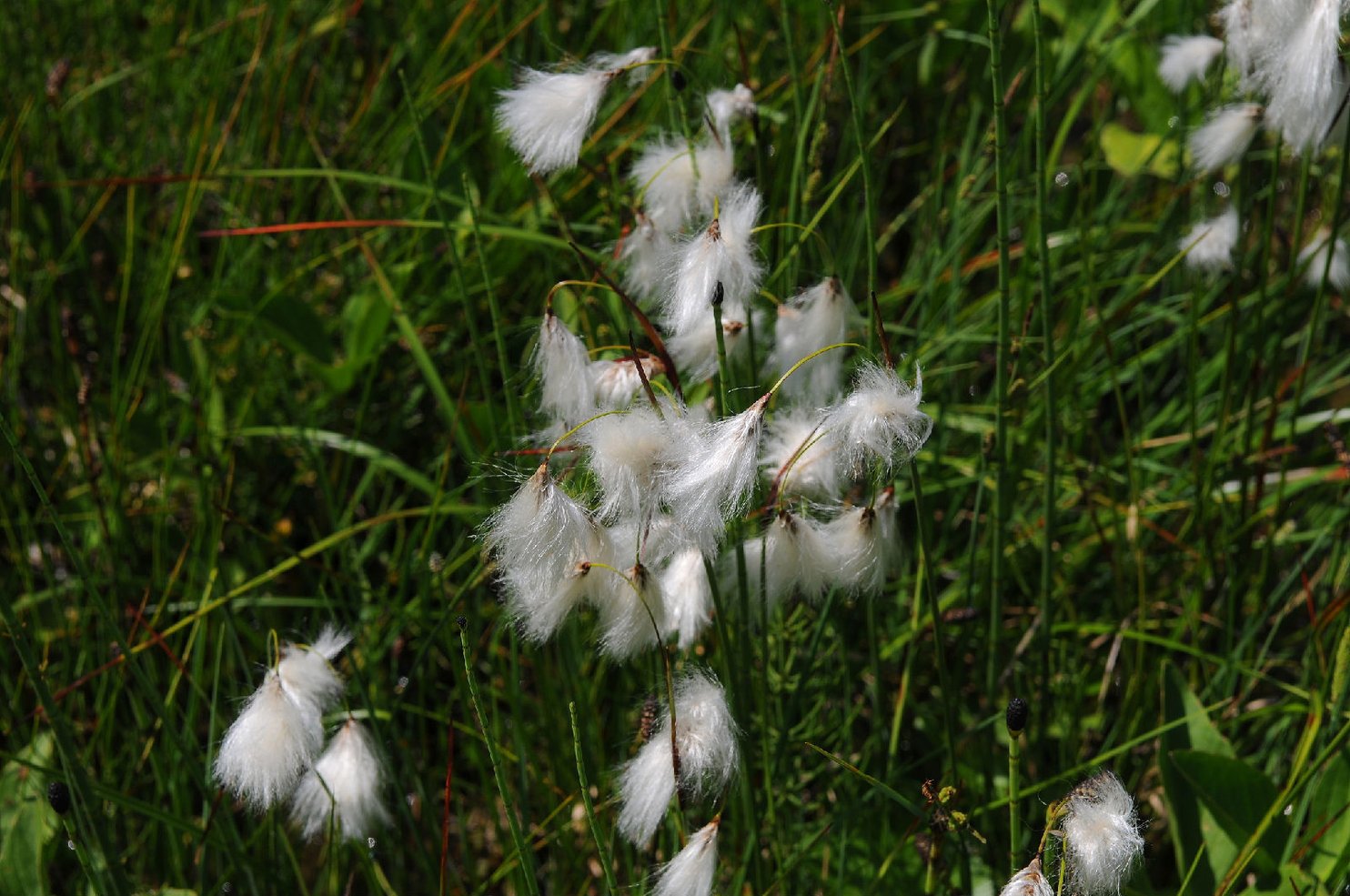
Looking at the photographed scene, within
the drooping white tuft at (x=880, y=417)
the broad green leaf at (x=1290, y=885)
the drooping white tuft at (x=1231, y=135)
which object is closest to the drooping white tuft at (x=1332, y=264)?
the drooping white tuft at (x=1231, y=135)

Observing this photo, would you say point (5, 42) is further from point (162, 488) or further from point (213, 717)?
point (213, 717)

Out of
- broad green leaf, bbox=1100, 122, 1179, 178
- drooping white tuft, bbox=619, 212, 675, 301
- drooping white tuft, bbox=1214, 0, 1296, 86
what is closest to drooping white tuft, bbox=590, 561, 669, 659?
drooping white tuft, bbox=619, 212, 675, 301

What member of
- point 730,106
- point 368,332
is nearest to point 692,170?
point 730,106

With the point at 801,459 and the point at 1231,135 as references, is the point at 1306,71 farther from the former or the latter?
the point at 801,459

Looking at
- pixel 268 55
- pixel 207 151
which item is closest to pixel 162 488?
pixel 207 151

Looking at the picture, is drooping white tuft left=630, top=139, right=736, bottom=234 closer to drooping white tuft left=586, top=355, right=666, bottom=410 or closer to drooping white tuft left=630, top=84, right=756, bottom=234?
drooping white tuft left=630, top=84, right=756, bottom=234

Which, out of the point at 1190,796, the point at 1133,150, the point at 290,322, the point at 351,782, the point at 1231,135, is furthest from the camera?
the point at 1133,150

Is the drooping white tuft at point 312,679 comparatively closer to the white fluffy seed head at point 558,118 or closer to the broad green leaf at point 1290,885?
the white fluffy seed head at point 558,118
